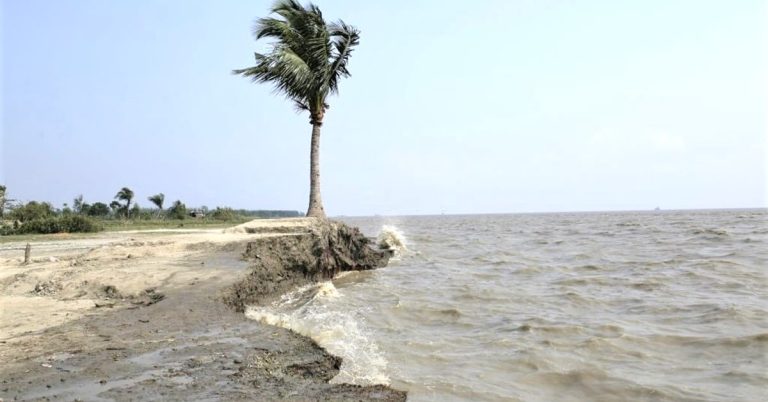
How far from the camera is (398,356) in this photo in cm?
631

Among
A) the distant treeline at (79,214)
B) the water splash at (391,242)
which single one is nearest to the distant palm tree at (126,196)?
the distant treeline at (79,214)

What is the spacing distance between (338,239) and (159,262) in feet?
19.3

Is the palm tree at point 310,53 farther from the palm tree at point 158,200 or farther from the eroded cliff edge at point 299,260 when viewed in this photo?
the palm tree at point 158,200

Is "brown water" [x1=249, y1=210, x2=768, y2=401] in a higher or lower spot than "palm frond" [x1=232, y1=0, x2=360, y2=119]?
lower

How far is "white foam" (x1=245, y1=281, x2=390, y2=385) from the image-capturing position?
212 inches

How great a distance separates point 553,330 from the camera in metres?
7.70

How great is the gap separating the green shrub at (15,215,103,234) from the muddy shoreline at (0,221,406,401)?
26448 mm

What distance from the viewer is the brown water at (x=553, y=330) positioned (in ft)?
17.7

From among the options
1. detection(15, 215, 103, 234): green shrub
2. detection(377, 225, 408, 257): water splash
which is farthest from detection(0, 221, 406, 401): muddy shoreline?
detection(15, 215, 103, 234): green shrub

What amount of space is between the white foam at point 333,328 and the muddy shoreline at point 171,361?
265 millimetres

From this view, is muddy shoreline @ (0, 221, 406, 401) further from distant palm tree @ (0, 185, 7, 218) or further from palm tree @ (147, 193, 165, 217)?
palm tree @ (147, 193, 165, 217)

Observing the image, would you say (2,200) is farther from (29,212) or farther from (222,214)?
(222,214)

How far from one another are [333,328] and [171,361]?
2.69m

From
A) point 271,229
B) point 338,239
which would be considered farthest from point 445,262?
point 271,229
